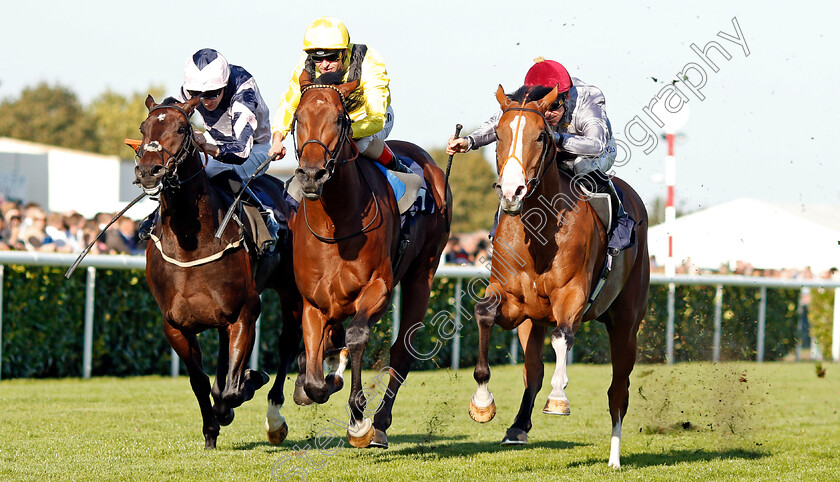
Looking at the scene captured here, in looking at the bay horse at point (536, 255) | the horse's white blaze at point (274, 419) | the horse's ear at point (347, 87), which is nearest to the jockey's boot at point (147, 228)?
the horse's white blaze at point (274, 419)

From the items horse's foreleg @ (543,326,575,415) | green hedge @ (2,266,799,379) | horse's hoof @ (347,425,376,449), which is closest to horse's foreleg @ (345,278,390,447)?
horse's hoof @ (347,425,376,449)

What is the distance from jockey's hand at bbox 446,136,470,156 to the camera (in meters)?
5.95

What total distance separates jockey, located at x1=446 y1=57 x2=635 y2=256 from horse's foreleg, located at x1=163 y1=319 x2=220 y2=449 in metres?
1.86

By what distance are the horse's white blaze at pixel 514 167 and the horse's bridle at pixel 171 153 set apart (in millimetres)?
1733

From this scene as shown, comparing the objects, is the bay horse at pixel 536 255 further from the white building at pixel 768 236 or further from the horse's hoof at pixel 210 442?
the white building at pixel 768 236

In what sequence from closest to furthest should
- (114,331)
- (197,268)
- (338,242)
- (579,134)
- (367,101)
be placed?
1. (338,242)
2. (367,101)
3. (197,268)
4. (579,134)
5. (114,331)

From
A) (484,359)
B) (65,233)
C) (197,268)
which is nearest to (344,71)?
(197,268)

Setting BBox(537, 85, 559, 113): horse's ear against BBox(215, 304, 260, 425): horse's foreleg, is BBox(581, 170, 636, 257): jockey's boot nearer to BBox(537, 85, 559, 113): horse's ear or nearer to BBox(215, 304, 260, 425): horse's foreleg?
BBox(537, 85, 559, 113): horse's ear

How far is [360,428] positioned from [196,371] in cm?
128

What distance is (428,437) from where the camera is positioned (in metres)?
7.38

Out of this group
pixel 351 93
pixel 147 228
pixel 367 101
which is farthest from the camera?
pixel 147 228

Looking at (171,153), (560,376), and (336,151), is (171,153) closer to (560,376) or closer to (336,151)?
(336,151)

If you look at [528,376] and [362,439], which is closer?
[362,439]

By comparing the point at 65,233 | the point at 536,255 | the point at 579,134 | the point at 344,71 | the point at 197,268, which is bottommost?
the point at 197,268
